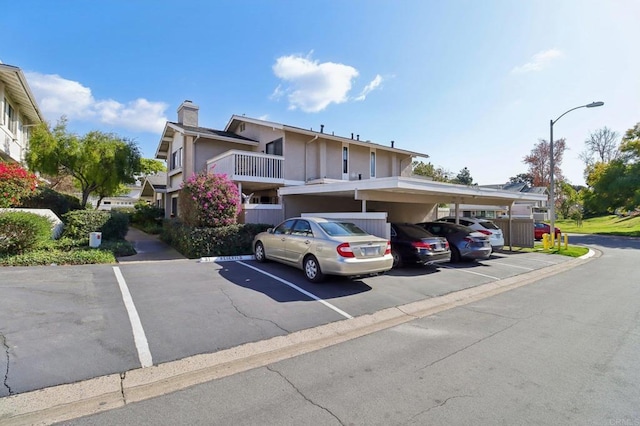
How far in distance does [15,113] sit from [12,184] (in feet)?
31.3

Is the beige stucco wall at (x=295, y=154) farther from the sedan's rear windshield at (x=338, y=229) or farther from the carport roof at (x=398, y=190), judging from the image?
the sedan's rear windshield at (x=338, y=229)

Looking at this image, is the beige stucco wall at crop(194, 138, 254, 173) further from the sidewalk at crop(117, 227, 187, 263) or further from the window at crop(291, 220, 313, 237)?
the window at crop(291, 220, 313, 237)

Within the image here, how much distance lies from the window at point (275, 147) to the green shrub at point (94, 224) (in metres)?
7.29

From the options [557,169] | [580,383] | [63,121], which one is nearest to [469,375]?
[580,383]

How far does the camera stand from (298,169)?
52.5 ft

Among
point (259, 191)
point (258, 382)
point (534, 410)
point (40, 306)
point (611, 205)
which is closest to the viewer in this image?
point (534, 410)

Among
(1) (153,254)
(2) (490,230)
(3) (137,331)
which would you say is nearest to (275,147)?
(1) (153,254)

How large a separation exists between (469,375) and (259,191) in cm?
1550

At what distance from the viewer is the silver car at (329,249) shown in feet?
23.1

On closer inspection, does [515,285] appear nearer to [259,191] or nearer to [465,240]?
[465,240]

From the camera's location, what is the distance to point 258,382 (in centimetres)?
357

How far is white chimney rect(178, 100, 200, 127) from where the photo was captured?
19.6 metres

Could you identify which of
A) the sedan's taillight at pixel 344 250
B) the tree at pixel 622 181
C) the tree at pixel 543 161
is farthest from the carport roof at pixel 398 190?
the tree at pixel 543 161

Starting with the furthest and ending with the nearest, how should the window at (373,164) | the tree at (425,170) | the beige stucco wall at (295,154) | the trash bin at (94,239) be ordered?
the tree at (425,170), the window at (373,164), the beige stucco wall at (295,154), the trash bin at (94,239)
